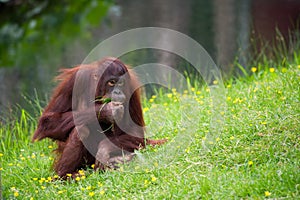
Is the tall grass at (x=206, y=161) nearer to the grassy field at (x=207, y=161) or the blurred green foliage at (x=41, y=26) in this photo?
the grassy field at (x=207, y=161)

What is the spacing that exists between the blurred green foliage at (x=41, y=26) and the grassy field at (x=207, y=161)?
6080mm

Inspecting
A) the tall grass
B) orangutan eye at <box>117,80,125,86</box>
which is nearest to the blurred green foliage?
the tall grass

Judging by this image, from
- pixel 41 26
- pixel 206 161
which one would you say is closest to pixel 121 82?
pixel 206 161

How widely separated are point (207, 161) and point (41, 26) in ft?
32.0

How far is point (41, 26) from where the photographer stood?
524 inches

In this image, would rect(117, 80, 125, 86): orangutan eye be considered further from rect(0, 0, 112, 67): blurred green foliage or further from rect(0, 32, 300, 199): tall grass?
rect(0, 0, 112, 67): blurred green foliage

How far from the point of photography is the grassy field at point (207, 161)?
3.74 m

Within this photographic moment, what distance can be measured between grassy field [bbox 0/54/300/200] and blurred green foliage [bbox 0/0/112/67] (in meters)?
6.08

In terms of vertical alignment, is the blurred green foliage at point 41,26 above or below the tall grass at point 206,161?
below

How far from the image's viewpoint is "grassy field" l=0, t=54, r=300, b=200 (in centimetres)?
374

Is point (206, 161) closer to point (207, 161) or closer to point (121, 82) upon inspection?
point (207, 161)

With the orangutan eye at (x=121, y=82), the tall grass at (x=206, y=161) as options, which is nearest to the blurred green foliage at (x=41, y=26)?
the tall grass at (x=206, y=161)

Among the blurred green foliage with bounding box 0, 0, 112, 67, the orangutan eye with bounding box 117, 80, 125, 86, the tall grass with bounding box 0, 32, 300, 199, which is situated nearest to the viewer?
the tall grass with bounding box 0, 32, 300, 199

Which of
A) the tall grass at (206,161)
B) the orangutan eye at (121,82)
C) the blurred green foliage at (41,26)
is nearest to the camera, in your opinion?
the tall grass at (206,161)
